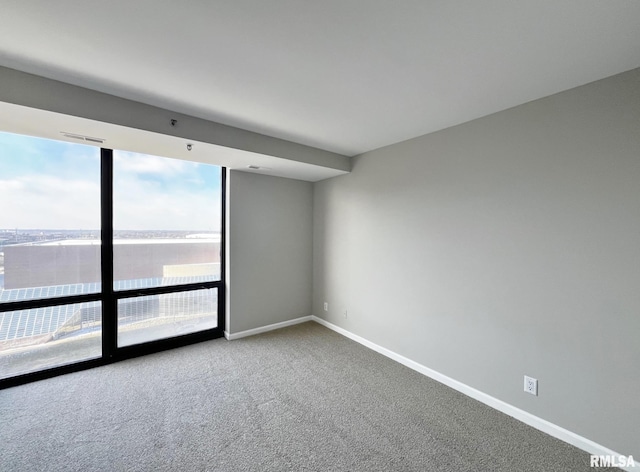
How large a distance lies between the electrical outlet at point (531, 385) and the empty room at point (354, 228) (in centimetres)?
5

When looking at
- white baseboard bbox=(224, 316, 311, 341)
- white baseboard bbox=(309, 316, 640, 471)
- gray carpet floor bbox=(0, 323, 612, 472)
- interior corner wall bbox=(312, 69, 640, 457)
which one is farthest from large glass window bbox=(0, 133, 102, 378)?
white baseboard bbox=(309, 316, 640, 471)

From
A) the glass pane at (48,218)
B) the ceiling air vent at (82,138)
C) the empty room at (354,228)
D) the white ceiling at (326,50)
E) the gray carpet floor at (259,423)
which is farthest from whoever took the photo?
the glass pane at (48,218)

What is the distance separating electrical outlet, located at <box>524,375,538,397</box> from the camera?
2.04 metres

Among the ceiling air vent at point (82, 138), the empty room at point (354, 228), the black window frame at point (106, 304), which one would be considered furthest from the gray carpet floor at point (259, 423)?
the ceiling air vent at point (82, 138)

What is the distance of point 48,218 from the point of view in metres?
2.63

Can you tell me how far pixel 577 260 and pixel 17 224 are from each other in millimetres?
4889

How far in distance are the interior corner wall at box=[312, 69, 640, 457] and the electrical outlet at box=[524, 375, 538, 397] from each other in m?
0.04

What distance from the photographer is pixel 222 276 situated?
3.75 m

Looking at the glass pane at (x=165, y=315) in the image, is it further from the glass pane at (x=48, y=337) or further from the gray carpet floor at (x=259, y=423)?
the gray carpet floor at (x=259, y=423)

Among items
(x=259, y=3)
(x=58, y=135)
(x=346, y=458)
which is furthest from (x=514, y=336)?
(x=58, y=135)

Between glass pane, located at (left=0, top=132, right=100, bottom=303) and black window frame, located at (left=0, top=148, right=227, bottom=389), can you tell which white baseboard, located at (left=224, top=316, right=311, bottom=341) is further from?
glass pane, located at (left=0, top=132, right=100, bottom=303)

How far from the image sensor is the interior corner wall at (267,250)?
3.65 m

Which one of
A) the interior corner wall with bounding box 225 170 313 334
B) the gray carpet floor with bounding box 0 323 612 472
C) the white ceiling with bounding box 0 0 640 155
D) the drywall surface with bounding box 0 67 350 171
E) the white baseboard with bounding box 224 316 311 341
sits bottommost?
the gray carpet floor with bounding box 0 323 612 472

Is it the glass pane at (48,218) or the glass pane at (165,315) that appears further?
the glass pane at (165,315)
